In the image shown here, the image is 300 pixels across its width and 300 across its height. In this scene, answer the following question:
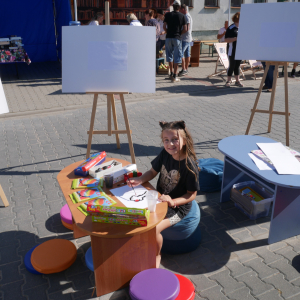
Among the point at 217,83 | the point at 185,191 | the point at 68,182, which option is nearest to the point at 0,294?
the point at 68,182

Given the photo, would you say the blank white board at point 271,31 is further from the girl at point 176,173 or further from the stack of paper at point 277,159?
the girl at point 176,173

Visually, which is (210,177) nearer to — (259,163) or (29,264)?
(259,163)

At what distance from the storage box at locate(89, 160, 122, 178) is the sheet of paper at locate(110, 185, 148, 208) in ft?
0.87

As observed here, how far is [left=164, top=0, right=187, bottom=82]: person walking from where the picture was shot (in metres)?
9.30

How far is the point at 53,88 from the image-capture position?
916 centimetres

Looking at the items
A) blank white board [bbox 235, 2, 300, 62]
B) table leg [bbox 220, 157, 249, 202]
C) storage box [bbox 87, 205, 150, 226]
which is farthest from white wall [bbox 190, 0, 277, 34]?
storage box [bbox 87, 205, 150, 226]

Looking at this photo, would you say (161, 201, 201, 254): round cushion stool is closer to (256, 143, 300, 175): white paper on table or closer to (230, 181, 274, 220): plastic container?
(230, 181, 274, 220): plastic container

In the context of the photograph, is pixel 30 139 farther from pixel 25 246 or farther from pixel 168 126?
pixel 168 126

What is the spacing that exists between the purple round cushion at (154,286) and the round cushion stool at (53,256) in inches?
28.7

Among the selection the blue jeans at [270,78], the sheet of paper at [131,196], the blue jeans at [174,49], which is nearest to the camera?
the sheet of paper at [131,196]

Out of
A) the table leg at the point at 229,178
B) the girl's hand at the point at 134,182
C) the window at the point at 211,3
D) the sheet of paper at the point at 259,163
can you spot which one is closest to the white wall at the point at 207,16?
the window at the point at 211,3

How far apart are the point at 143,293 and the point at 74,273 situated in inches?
31.9

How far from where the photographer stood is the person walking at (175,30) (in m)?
9.30

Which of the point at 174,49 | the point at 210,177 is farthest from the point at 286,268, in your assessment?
the point at 174,49
